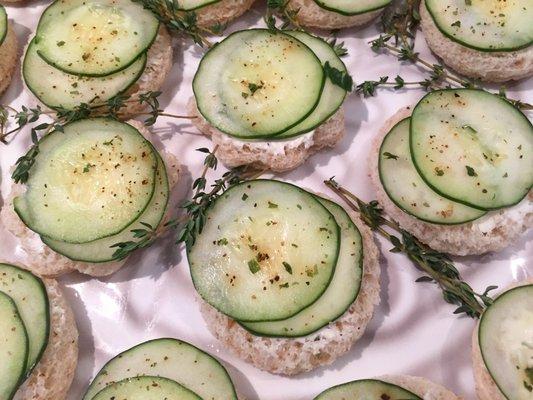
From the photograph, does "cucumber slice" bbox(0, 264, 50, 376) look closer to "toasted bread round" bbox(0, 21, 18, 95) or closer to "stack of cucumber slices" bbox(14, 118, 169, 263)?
"stack of cucumber slices" bbox(14, 118, 169, 263)

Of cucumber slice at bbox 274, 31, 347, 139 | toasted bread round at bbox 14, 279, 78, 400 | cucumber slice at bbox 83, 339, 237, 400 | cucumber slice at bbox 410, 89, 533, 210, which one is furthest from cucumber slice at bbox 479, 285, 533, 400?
toasted bread round at bbox 14, 279, 78, 400

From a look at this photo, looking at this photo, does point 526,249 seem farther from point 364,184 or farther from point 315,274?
point 315,274

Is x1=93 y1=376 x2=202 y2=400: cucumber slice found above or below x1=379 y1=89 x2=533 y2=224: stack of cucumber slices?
below

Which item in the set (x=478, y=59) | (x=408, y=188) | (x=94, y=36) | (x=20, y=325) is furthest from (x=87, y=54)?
(x=478, y=59)

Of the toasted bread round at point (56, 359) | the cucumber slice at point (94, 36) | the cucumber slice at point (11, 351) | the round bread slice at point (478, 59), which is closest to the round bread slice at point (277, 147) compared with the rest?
the cucumber slice at point (94, 36)

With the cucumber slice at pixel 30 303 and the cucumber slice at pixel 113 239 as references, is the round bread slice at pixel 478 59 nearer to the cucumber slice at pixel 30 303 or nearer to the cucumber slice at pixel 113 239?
the cucumber slice at pixel 113 239
